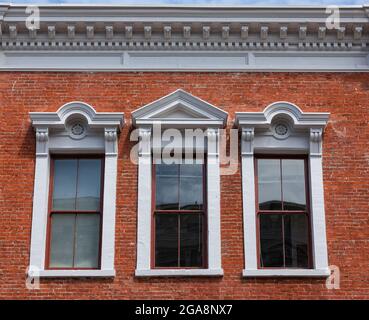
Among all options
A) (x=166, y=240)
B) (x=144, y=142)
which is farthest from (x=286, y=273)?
(x=144, y=142)

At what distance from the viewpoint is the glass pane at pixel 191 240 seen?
13.3 metres

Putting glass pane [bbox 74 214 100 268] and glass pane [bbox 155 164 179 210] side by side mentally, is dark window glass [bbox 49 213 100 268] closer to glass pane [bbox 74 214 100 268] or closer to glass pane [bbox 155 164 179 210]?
glass pane [bbox 74 214 100 268]

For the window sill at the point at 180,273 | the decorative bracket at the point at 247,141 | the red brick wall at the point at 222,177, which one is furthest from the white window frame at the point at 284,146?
the window sill at the point at 180,273

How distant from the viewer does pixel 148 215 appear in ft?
43.9

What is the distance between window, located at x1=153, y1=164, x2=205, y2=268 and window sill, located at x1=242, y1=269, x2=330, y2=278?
0.87 meters

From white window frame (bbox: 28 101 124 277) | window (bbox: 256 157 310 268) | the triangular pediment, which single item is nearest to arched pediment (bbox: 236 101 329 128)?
the triangular pediment

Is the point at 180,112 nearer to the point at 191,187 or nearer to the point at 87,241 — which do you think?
the point at 191,187

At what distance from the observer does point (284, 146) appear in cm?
1385

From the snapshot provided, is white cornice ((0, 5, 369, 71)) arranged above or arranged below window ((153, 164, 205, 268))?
above

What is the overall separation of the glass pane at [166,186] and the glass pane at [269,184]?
4.77ft

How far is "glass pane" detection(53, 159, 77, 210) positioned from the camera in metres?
13.7

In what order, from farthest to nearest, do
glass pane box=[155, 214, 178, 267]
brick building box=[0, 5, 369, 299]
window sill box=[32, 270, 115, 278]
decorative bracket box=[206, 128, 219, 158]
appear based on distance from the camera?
decorative bracket box=[206, 128, 219, 158] < glass pane box=[155, 214, 178, 267] < brick building box=[0, 5, 369, 299] < window sill box=[32, 270, 115, 278]

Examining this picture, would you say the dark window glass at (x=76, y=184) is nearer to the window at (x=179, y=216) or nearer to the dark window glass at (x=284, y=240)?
the window at (x=179, y=216)

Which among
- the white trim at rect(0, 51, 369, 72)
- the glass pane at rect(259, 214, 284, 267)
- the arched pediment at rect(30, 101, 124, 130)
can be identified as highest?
the white trim at rect(0, 51, 369, 72)
